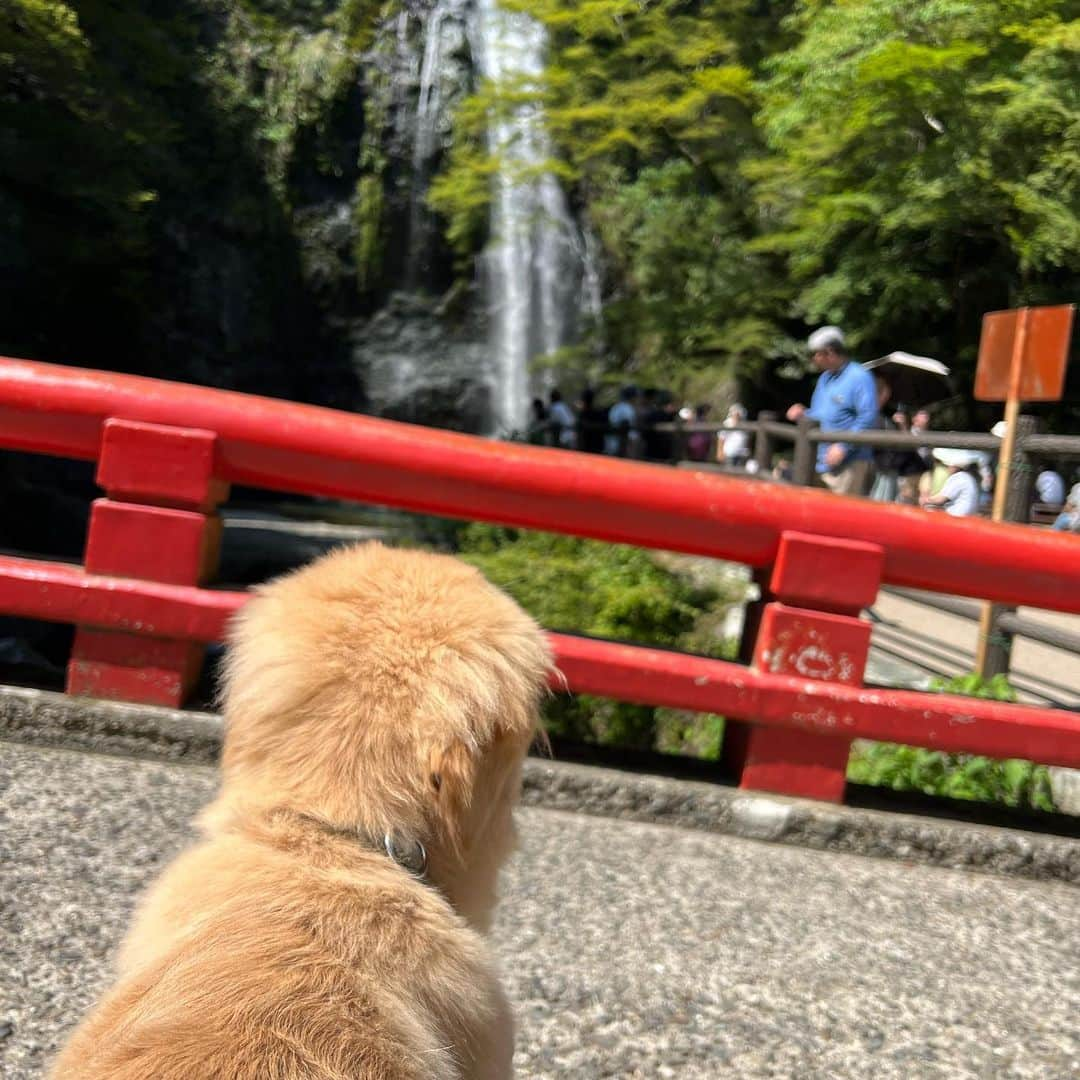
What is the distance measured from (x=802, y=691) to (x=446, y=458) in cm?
130

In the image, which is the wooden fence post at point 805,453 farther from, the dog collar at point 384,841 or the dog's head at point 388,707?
the dog collar at point 384,841

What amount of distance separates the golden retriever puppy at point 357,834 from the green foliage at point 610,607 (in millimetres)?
3492

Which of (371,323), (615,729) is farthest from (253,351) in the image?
(615,729)

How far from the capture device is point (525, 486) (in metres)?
3.23

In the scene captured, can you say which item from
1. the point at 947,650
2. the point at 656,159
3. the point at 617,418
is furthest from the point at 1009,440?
the point at 656,159

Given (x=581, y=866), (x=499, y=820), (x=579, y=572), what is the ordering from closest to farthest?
1. (x=499, y=820)
2. (x=581, y=866)
3. (x=579, y=572)

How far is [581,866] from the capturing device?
2.93 metres

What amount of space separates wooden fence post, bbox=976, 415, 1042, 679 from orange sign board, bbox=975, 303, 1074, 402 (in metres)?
0.20

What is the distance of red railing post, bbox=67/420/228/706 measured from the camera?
319 cm

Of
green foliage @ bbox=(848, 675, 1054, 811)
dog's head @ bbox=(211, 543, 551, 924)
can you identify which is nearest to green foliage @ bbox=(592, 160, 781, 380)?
green foliage @ bbox=(848, 675, 1054, 811)

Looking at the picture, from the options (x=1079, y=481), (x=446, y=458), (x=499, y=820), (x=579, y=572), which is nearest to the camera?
(x=499, y=820)

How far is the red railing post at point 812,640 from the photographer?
3258mm

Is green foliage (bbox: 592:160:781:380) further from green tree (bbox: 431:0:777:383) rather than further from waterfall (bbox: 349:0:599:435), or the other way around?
waterfall (bbox: 349:0:599:435)

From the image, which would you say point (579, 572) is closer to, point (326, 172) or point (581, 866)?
point (581, 866)
